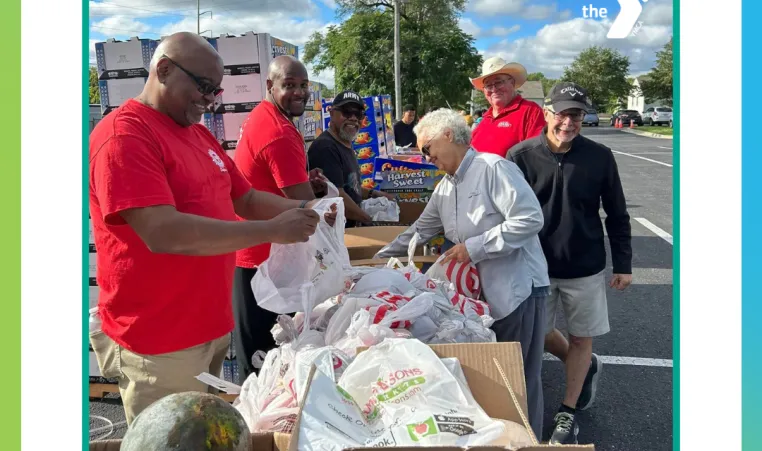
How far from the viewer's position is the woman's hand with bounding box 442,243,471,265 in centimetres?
278

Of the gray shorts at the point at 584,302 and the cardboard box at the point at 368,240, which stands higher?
Answer: the cardboard box at the point at 368,240

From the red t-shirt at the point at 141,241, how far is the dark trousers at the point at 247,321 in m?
0.89

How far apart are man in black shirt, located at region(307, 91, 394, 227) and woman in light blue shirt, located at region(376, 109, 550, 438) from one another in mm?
1276

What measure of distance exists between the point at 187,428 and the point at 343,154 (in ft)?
10.8

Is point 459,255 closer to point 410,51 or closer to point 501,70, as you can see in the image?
point 501,70

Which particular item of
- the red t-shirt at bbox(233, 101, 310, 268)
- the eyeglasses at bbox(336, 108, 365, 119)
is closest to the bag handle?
the red t-shirt at bbox(233, 101, 310, 268)

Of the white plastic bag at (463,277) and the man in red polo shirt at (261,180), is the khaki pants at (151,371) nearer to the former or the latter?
the man in red polo shirt at (261,180)

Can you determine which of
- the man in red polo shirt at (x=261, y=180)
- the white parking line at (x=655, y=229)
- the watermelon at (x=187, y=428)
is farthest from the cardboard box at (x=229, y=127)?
the white parking line at (x=655, y=229)

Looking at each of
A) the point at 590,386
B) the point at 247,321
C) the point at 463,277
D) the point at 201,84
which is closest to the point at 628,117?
the point at 590,386

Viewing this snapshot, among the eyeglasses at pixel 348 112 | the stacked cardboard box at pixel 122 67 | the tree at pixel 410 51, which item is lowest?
the eyeglasses at pixel 348 112

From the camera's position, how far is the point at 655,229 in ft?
28.1

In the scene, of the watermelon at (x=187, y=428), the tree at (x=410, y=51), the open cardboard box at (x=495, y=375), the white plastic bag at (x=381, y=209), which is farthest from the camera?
the tree at (x=410, y=51)

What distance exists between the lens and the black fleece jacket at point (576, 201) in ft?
10.5

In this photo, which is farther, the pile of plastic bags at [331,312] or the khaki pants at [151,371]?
the khaki pants at [151,371]
